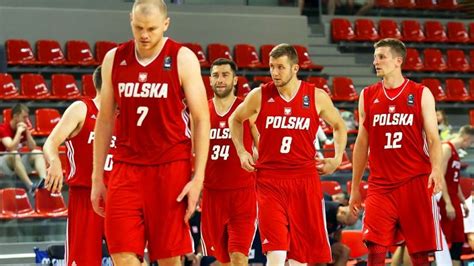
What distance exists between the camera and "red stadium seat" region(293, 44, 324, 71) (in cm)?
1953

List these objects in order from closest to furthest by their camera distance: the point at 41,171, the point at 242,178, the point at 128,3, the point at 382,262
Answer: the point at 382,262 < the point at 242,178 < the point at 41,171 < the point at 128,3

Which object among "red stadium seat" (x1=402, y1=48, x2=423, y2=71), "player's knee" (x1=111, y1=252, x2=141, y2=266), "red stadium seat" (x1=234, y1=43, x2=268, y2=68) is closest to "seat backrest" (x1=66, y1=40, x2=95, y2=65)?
"red stadium seat" (x1=234, y1=43, x2=268, y2=68)

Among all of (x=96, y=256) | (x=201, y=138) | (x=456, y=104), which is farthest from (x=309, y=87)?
(x=456, y=104)

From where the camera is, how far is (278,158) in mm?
7895

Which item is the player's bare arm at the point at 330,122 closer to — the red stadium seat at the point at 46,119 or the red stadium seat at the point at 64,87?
the red stadium seat at the point at 46,119

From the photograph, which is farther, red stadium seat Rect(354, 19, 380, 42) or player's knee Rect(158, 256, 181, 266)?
red stadium seat Rect(354, 19, 380, 42)

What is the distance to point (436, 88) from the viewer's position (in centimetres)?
2055

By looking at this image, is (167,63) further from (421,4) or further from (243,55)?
(421,4)

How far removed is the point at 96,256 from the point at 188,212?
2179 millimetres

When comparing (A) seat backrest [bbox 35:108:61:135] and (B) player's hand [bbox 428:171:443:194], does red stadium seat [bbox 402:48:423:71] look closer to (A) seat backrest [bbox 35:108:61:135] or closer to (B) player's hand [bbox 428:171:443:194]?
(A) seat backrest [bbox 35:108:61:135]

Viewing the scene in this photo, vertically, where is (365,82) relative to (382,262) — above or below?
above

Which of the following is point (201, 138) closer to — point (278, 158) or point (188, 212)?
point (188, 212)

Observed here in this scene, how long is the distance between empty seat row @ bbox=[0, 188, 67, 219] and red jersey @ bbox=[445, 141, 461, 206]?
4.61 meters

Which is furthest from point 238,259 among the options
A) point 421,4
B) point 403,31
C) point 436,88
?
point 421,4
